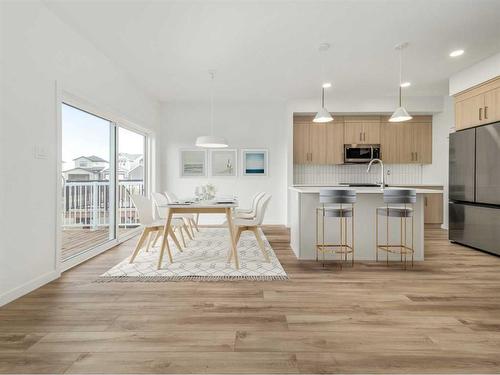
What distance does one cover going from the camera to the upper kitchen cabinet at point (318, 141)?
6.42 metres

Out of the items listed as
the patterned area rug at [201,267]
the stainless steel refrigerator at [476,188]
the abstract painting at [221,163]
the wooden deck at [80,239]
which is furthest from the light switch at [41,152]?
the stainless steel refrigerator at [476,188]

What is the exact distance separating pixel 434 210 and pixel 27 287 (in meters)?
7.12

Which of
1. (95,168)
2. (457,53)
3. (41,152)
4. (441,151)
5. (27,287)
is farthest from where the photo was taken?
(441,151)

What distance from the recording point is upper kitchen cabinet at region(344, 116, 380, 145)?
6418 mm

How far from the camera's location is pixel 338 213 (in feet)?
11.2

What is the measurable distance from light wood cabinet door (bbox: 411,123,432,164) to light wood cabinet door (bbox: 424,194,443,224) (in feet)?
2.72

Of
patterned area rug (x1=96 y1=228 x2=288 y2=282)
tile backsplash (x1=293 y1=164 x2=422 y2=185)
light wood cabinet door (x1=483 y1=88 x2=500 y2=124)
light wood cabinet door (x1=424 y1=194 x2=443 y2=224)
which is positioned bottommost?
patterned area rug (x1=96 y1=228 x2=288 y2=282)

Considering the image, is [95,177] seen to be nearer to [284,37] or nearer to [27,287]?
[27,287]

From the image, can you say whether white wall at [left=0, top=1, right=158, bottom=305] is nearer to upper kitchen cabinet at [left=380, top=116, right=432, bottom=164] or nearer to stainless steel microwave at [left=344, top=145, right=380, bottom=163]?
stainless steel microwave at [left=344, top=145, right=380, bottom=163]

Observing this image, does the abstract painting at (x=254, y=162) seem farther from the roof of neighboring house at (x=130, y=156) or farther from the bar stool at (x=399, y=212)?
the bar stool at (x=399, y=212)

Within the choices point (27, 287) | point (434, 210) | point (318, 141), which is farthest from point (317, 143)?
point (27, 287)

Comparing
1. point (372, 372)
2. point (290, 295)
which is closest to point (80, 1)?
point (290, 295)

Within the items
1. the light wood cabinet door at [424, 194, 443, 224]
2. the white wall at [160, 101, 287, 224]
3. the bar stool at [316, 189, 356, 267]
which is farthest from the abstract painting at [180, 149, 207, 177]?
the light wood cabinet door at [424, 194, 443, 224]

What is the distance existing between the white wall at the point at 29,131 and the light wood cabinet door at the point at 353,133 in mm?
5113
